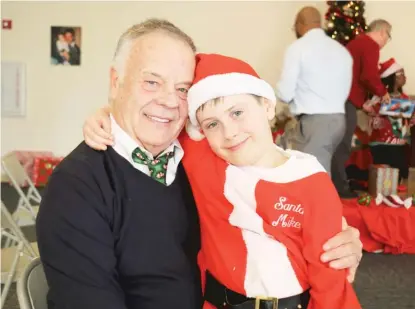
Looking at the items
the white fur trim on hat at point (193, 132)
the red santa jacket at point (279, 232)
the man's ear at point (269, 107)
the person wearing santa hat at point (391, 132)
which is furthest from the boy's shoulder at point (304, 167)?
the person wearing santa hat at point (391, 132)

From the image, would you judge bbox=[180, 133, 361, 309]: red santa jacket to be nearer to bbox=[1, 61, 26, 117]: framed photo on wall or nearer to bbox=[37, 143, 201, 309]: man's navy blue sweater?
bbox=[37, 143, 201, 309]: man's navy blue sweater

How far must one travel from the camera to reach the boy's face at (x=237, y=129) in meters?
1.34

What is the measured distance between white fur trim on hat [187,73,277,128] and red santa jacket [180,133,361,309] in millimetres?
202

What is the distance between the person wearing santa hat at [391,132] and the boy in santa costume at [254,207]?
13.0 ft

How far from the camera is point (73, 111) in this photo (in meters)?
6.54

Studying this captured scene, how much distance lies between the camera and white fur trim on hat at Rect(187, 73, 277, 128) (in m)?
1.35

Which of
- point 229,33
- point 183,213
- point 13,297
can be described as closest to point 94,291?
point 183,213

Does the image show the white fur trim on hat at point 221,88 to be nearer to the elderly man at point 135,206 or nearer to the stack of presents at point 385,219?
the elderly man at point 135,206

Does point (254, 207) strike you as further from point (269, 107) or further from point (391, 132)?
point (391, 132)

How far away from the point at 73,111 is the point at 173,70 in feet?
17.8

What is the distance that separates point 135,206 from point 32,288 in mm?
333

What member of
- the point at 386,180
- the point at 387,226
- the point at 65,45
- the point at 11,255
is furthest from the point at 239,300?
the point at 65,45

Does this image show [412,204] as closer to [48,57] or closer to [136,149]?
[136,149]

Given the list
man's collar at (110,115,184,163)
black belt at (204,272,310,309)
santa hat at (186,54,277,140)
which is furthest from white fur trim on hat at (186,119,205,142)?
black belt at (204,272,310,309)
